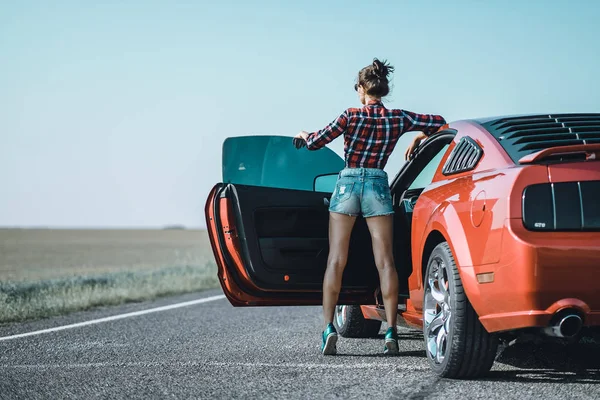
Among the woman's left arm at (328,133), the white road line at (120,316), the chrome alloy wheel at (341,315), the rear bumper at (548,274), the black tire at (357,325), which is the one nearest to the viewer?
the rear bumper at (548,274)

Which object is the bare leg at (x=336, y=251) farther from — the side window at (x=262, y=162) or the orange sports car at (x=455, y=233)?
the side window at (x=262, y=162)

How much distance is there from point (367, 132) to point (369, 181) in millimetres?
347

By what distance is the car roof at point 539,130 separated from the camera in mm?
5031

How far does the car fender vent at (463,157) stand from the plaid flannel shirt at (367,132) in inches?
26.5

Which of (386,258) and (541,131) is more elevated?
(541,131)

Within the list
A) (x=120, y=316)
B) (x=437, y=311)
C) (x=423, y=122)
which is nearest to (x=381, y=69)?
(x=423, y=122)

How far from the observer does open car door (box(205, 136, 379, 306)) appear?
635 cm

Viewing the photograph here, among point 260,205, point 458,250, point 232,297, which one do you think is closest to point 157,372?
point 232,297

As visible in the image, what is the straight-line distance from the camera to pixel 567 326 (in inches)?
184

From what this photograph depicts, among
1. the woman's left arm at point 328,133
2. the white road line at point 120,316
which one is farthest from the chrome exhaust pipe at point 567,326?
the white road line at point 120,316

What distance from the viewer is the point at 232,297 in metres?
6.43

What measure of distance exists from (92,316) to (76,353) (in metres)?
3.82

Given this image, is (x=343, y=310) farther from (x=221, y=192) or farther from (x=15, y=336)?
(x=15, y=336)

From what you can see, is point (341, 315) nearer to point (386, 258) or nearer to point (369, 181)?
point (386, 258)
